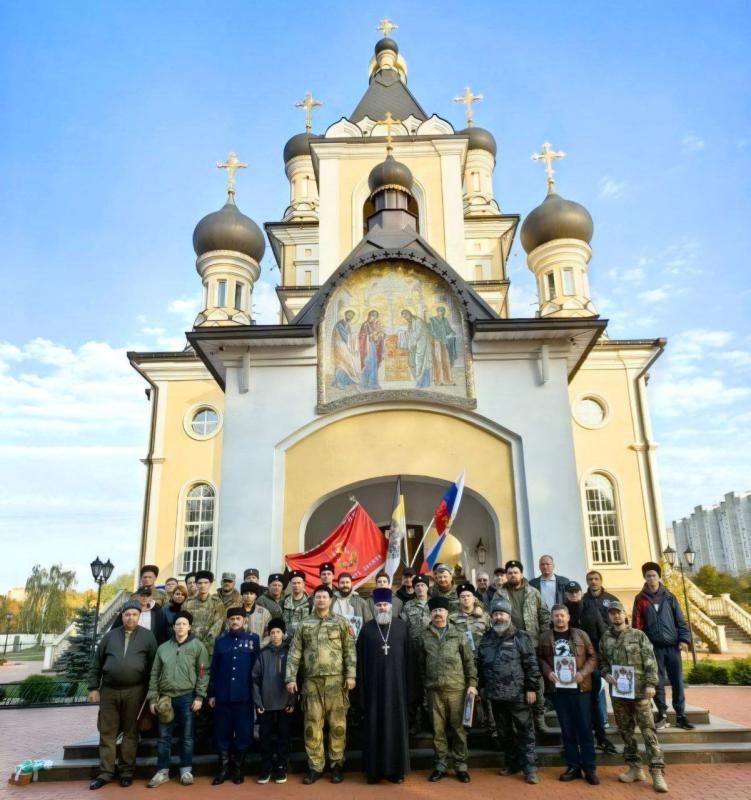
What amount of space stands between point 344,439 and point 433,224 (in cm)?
1100

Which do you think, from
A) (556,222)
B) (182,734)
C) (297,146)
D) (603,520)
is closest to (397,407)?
(182,734)

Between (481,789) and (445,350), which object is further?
(445,350)

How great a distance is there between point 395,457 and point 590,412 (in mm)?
13463

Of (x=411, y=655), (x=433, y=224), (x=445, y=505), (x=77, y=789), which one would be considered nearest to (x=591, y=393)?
(x=433, y=224)

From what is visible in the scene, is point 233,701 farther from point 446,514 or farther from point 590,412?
point 590,412

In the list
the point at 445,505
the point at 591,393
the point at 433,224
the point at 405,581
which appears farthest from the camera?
the point at 591,393

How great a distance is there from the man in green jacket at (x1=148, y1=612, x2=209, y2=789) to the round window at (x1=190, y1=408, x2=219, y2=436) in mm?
17102

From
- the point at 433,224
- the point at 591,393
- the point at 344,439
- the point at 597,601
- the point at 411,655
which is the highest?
the point at 433,224

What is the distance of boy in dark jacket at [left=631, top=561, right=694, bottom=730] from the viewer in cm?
769

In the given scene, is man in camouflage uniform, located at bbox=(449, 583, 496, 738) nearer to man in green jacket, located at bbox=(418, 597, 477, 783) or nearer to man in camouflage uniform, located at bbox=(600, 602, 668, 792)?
man in green jacket, located at bbox=(418, 597, 477, 783)

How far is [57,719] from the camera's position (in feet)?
39.6

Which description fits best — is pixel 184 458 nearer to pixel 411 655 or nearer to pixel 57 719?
pixel 57 719

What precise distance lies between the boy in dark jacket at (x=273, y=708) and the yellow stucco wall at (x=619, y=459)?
1580 centimetres

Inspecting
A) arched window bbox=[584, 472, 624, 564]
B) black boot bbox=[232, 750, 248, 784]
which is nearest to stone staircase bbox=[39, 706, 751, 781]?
black boot bbox=[232, 750, 248, 784]
